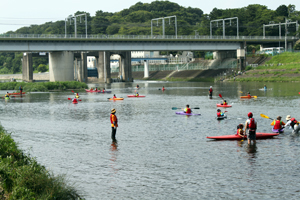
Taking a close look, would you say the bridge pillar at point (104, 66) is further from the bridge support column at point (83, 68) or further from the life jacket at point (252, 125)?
the life jacket at point (252, 125)

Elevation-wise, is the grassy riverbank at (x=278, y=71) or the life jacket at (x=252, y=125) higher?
the grassy riverbank at (x=278, y=71)

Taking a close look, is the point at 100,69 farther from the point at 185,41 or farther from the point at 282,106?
the point at 282,106

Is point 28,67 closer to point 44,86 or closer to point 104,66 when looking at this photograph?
point 104,66

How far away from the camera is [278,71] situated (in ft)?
353

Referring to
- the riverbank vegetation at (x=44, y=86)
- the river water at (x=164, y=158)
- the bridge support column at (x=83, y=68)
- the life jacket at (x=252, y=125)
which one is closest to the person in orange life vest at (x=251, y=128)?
the life jacket at (x=252, y=125)

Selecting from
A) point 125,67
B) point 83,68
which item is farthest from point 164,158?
point 83,68

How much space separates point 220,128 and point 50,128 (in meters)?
14.3

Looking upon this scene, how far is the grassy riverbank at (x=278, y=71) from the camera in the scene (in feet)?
335

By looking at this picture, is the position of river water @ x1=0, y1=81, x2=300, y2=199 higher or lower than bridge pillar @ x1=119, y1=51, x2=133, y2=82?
lower

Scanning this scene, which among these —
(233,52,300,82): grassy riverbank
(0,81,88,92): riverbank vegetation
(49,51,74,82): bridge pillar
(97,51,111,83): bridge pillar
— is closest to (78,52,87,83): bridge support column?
(97,51,111,83): bridge pillar

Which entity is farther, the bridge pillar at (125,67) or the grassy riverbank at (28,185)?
the bridge pillar at (125,67)

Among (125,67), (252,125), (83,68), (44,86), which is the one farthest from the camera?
(83,68)

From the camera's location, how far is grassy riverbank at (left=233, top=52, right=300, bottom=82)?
102238 millimetres

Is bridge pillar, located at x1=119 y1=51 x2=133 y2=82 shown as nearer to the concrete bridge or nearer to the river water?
the concrete bridge
